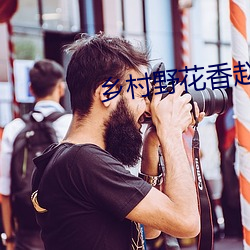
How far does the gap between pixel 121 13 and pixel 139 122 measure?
691 cm

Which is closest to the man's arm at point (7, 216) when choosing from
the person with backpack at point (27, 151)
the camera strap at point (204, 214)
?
the person with backpack at point (27, 151)

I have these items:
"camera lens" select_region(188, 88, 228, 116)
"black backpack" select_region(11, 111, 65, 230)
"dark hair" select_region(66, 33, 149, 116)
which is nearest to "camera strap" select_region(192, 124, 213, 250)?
"camera lens" select_region(188, 88, 228, 116)

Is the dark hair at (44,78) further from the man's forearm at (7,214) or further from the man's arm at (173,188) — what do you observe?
the man's arm at (173,188)

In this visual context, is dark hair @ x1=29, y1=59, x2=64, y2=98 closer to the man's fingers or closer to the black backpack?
the black backpack

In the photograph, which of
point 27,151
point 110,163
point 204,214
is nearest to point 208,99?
point 204,214

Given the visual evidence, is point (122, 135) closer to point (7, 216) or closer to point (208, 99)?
point (208, 99)

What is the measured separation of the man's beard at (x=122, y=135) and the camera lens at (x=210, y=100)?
0.91ft

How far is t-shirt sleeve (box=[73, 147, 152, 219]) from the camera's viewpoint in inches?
55.4

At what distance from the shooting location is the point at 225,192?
211 inches

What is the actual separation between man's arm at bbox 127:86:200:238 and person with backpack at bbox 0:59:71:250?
4.33 ft

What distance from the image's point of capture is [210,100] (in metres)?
1.78

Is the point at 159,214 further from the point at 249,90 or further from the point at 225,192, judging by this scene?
the point at 225,192

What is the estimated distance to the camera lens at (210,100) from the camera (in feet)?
5.77

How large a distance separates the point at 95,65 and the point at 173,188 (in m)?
0.40
